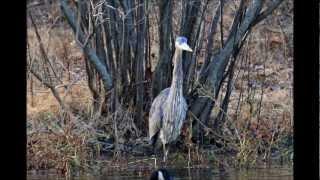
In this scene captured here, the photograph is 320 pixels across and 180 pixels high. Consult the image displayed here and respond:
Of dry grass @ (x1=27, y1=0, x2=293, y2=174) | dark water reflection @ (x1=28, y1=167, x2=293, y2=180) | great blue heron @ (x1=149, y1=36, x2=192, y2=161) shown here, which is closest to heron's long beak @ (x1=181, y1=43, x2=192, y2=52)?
great blue heron @ (x1=149, y1=36, x2=192, y2=161)

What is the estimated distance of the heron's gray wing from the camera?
23.1 feet

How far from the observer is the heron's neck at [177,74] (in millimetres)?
7031

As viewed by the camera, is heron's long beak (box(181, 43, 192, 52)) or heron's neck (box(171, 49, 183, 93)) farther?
heron's neck (box(171, 49, 183, 93))

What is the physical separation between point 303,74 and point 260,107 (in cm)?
429

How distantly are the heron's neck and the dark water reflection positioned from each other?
2.37 feet

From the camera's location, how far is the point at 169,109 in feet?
23.0

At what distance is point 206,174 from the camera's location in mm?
6531

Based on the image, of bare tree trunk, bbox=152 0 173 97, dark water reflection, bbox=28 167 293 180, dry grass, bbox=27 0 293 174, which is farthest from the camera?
bare tree trunk, bbox=152 0 173 97

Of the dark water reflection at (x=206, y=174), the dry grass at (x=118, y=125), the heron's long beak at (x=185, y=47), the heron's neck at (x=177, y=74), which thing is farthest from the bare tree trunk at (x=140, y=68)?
the dark water reflection at (x=206, y=174)

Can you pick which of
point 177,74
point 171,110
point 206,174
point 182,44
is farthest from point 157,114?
point 206,174

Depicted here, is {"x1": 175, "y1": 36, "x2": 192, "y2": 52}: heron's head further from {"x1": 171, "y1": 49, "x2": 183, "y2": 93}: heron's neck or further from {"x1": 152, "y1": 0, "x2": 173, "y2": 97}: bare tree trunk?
{"x1": 152, "y1": 0, "x2": 173, "y2": 97}: bare tree trunk

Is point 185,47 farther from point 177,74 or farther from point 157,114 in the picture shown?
point 157,114
